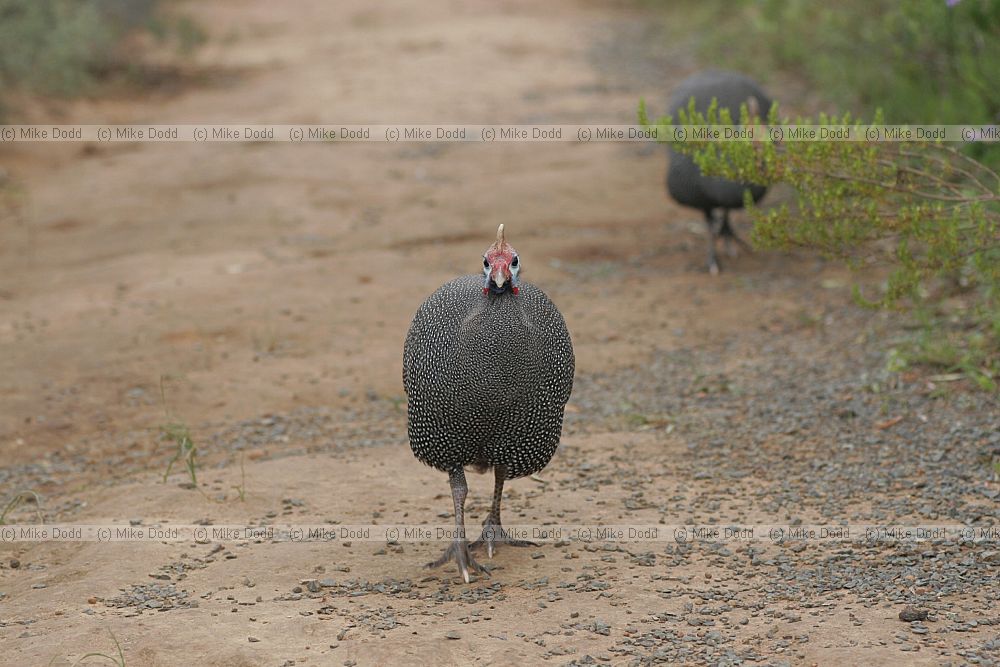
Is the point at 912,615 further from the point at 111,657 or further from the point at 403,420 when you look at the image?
the point at 403,420

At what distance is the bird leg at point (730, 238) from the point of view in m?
7.54

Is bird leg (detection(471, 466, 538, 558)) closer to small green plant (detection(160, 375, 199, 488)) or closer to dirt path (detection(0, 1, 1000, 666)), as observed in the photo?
dirt path (detection(0, 1, 1000, 666))

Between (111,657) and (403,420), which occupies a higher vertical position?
(403,420)

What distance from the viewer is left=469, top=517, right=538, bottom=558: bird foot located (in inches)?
162

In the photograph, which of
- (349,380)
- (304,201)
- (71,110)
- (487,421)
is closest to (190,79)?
(71,110)

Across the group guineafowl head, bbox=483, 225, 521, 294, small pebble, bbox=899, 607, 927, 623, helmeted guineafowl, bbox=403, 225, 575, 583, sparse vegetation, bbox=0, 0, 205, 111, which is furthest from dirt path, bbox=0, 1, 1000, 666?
guineafowl head, bbox=483, 225, 521, 294

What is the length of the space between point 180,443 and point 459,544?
1377 mm

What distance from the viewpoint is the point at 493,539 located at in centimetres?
413

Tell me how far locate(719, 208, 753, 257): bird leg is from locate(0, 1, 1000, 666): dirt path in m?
0.12

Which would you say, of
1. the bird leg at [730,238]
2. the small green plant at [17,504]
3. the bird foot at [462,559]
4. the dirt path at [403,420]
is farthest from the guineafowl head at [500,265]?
the bird leg at [730,238]

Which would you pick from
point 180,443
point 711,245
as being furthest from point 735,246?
point 180,443

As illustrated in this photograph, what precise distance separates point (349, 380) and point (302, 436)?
2.06ft

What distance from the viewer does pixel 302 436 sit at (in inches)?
209

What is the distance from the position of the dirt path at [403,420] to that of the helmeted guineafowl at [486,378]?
40 cm
